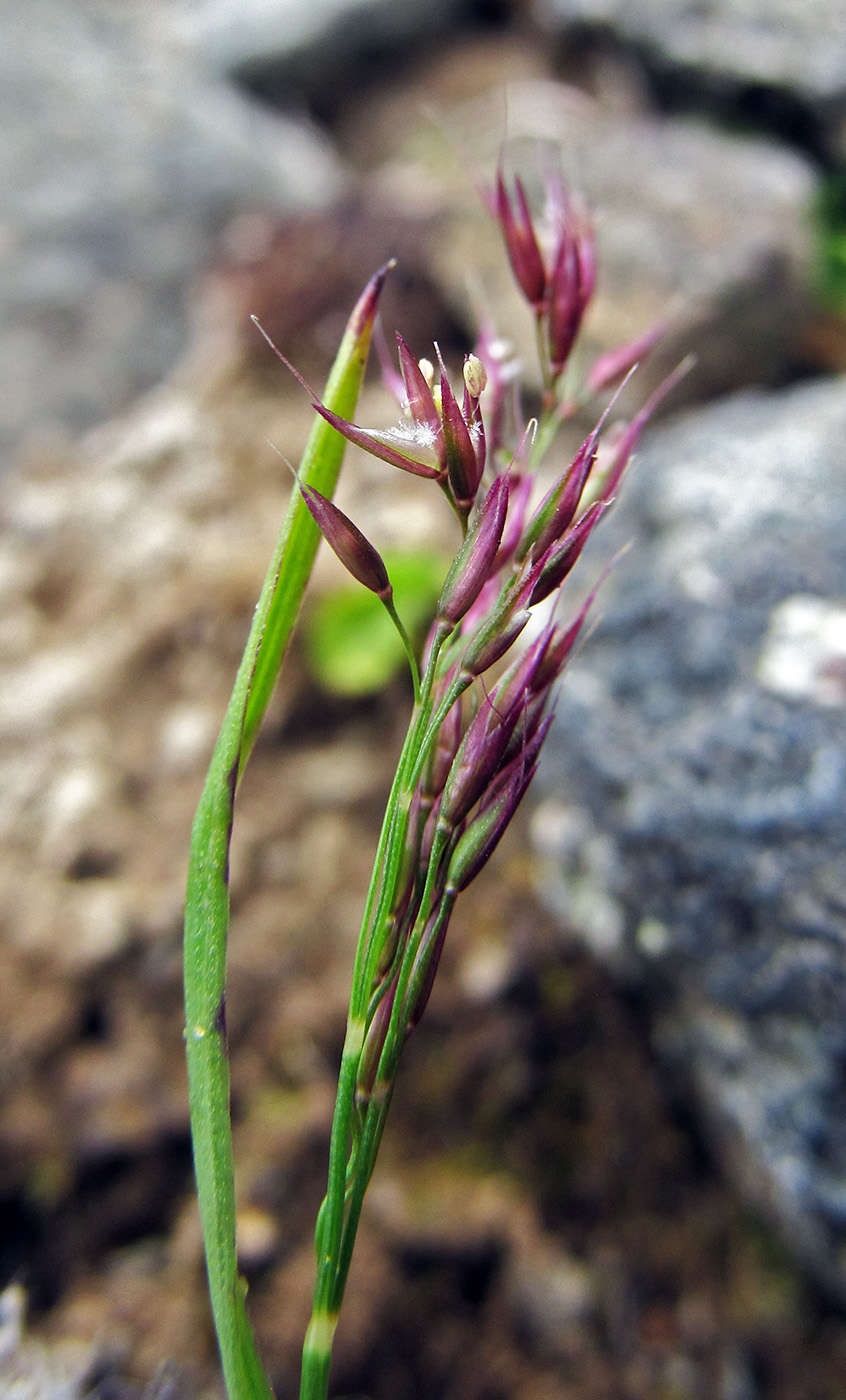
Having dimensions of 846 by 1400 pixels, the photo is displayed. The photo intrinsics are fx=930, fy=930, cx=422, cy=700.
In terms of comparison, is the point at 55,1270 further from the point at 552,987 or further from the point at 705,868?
the point at 705,868

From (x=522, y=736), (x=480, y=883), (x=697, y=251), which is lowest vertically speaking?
(x=480, y=883)

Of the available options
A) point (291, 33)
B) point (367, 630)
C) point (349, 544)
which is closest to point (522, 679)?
point (349, 544)

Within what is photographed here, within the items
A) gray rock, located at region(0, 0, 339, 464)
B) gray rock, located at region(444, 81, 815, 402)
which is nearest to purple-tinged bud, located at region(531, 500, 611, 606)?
gray rock, located at region(444, 81, 815, 402)

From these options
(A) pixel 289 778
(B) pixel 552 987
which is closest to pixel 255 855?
(A) pixel 289 778

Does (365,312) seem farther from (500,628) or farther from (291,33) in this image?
(291,33)

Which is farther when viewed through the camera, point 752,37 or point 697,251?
point 752,37

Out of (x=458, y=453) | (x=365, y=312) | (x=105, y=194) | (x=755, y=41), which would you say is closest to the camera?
(x=458, y=453)

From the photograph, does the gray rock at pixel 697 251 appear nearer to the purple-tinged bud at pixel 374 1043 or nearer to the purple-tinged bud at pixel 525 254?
the purple-tinged bud at pixel 525 254
